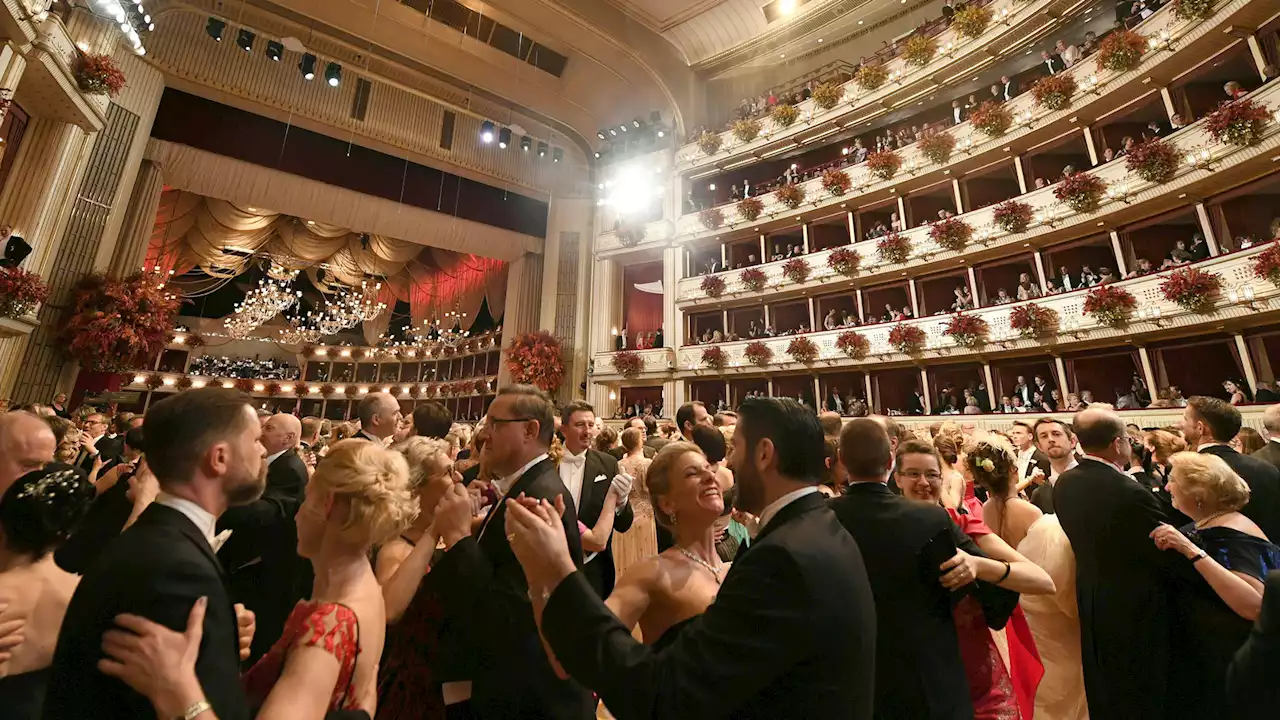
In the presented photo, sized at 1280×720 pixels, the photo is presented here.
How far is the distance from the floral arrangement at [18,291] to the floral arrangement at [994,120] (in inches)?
626

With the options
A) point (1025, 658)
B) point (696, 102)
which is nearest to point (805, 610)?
point (1025, 658)

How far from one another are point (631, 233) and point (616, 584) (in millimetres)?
14337

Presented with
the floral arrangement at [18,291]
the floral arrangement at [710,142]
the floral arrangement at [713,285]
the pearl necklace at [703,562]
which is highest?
the floral arrangement at [710,142]

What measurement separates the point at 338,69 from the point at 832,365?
12.8 meters

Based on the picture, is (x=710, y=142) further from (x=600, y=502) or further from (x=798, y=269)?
(x=600, y=502)

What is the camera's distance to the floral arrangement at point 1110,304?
362 inches

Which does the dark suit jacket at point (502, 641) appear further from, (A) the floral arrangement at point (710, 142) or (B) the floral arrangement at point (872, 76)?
(A) the floral arrangement at point (710, 142)

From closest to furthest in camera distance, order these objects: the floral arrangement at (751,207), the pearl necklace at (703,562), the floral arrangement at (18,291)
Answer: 1. the pearl necklace at (703,562)
2. the floral arrangement at (18,291)
3. the floral arrangement at (751,207)

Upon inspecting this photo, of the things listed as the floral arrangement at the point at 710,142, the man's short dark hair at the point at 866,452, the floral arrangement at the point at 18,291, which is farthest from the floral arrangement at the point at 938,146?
the floral arrangement at the point at 18,291

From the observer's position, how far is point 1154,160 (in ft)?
29.3

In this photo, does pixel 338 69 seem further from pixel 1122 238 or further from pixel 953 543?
pixel 1122 238

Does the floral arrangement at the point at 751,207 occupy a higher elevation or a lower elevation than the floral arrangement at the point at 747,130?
lower

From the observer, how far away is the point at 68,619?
3.26 ft

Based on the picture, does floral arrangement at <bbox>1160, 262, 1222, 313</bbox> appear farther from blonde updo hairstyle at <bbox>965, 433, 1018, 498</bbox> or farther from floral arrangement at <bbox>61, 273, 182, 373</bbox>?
floral arrangement at <bbox>61, 273, 182, 373</bbox>
